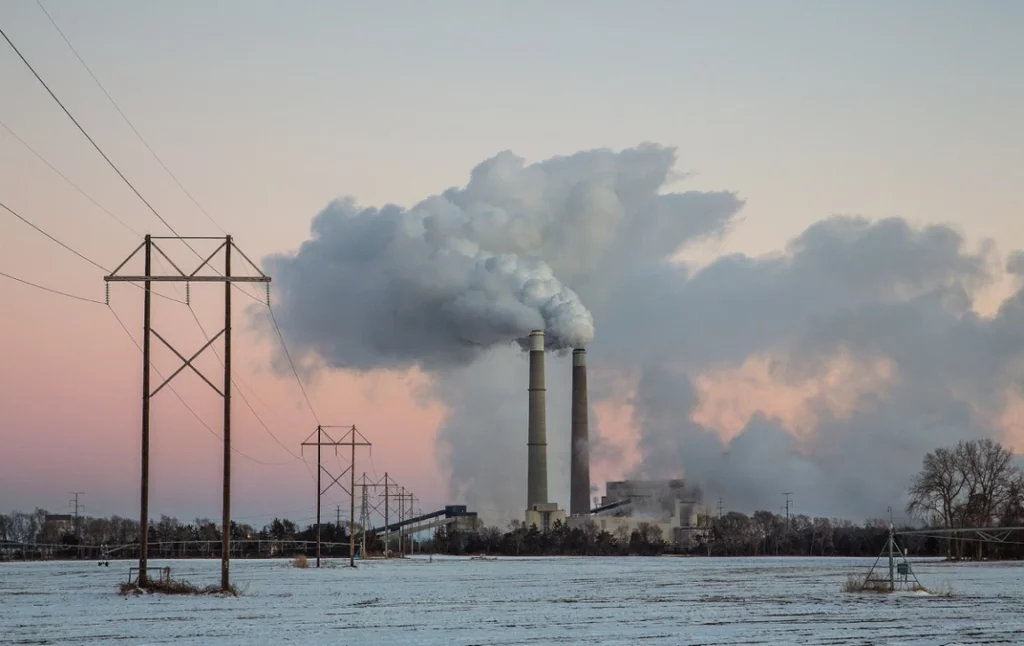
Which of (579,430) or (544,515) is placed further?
(544,515)

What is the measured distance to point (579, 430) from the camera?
12988 centimetres

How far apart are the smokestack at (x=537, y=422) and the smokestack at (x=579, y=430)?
3913 mm

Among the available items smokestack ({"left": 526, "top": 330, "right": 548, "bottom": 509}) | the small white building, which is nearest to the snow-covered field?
smokestack ({"left": 526, "top": 330, "right": 548, "bottom": 509})

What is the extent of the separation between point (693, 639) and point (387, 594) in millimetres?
25163

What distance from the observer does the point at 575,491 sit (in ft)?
467

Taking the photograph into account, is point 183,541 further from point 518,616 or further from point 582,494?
point 518,616

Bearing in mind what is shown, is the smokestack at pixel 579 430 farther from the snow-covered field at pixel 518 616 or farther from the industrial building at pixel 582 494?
the snow-covered field at pixel 518 616

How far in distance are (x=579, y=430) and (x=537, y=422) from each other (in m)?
8.50

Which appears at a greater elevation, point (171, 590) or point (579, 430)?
point (579, 430)

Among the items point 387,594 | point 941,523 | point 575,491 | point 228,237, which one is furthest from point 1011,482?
point 228,237

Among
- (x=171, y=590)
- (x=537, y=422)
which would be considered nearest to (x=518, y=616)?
(x=171, y=590)

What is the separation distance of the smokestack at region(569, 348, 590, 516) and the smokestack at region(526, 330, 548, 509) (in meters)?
3.91

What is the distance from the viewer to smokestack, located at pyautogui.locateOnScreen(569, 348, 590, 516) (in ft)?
413

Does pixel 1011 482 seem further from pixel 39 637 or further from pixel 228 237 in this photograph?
pixel 39 637
